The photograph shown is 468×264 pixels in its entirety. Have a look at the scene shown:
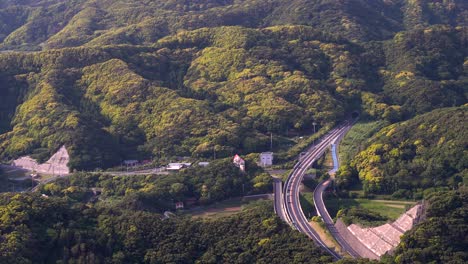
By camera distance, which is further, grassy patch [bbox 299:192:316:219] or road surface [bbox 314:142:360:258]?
grassy patch [bbox 299:192:316:219]

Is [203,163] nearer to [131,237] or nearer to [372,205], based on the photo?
[372,205]

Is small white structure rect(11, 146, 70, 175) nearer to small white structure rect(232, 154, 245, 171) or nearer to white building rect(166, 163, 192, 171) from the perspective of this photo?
white building rect(166, 163, 192, 171)

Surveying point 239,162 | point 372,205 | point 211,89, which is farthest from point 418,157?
point 211,89

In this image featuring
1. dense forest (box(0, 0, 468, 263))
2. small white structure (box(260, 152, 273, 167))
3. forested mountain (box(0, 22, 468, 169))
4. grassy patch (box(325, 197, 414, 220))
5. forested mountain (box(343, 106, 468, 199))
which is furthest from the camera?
forested mountain (box(0, 22, 468, 169))

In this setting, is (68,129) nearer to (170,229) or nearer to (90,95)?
(90,95)

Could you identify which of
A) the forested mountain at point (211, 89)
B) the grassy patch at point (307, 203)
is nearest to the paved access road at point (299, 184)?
the grassy patch at point (307, 203)

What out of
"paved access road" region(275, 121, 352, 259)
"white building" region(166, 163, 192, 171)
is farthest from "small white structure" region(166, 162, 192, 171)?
"paved access road" region(275, 121, 352, 259)
